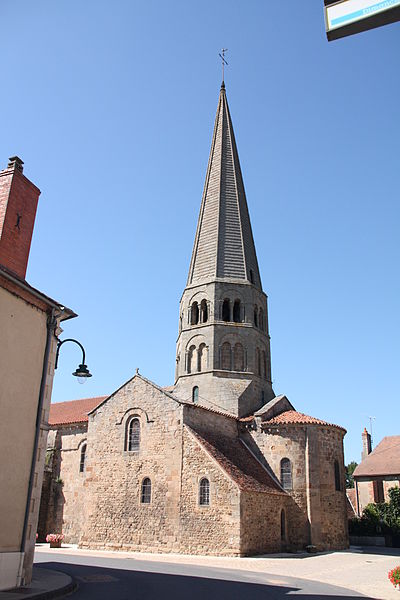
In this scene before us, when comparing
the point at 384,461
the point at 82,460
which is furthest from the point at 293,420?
the point at 384,461

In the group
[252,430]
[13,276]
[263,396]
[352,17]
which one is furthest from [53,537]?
[352,17]

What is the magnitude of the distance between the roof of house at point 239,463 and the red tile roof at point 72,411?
29.5 feet

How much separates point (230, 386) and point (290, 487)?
21.2 feet

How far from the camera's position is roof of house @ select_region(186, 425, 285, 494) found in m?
22.7

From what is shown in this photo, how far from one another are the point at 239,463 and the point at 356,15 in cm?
2236

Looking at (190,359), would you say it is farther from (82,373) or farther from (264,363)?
(82,373)

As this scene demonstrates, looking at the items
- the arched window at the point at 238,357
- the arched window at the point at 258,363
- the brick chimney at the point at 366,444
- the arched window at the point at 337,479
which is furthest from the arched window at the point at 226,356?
the brick chimney at the point at 366,444

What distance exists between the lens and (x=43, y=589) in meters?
10.8

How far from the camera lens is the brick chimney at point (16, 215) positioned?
13.2 metres

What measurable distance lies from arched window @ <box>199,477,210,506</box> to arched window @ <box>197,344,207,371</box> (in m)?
8.38

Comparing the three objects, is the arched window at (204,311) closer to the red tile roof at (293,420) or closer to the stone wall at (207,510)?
the red tile roof at (293,420)

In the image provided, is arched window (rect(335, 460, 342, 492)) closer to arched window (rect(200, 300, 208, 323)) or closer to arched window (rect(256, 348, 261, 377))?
arched window (rect(256, 348, 261, 377))

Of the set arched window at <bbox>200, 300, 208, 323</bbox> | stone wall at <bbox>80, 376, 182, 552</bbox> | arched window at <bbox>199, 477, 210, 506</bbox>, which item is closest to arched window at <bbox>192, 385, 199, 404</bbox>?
arched window at <bbox>200, 300, 208, 323</bbox>

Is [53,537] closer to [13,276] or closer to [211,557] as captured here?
[211,557]
